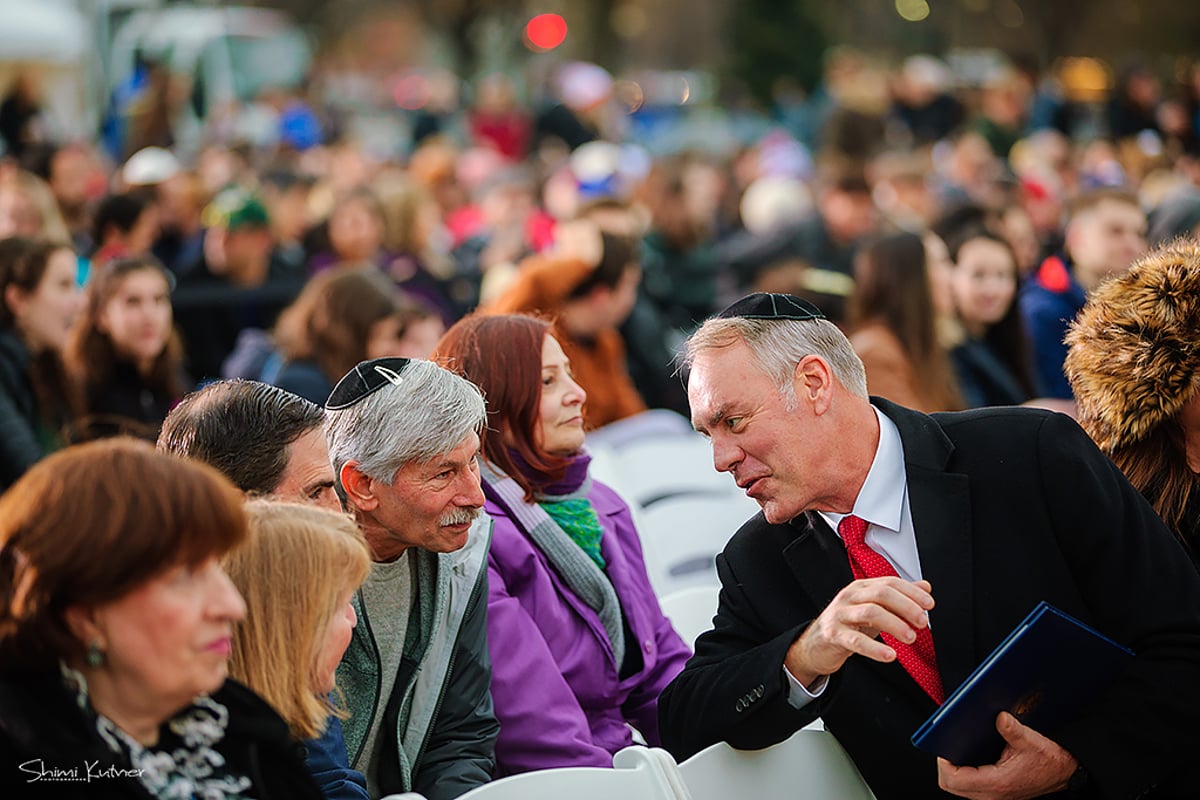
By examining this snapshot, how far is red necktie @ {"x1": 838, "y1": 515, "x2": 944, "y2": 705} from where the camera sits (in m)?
2.89

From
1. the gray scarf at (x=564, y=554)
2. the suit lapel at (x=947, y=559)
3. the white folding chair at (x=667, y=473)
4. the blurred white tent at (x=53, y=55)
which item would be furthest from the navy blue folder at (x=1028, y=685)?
the blurred white tent at (x=53, y=55)

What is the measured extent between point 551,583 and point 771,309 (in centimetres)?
102

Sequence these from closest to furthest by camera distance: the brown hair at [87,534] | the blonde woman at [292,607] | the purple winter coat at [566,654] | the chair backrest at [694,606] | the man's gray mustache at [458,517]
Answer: the brown hair at [87,534] < the blonde woman at [292,607] < the man's gray mustache at [458,517] < the purple winter coat at [566,654] < the chair backrest at [694,606]

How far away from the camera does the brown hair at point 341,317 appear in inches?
233

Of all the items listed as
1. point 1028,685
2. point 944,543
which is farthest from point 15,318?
point 1028,685

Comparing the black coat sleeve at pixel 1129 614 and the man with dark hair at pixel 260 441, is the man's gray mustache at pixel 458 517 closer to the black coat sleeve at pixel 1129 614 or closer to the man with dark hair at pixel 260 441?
the man with dark hair at pixel 260 441

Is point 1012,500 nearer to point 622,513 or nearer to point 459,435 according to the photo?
point 459,435

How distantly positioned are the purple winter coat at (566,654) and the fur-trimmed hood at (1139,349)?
126 centimetres

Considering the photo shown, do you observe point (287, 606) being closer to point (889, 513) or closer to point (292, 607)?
point (292, 607)

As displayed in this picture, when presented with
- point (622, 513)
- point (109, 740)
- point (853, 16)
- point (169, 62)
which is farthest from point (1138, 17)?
point (109, 740)

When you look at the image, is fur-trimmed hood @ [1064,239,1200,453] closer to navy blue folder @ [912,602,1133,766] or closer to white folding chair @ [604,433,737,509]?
navy blue folder @ [912,602,1133,766]

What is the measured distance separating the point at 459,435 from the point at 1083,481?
128 cm

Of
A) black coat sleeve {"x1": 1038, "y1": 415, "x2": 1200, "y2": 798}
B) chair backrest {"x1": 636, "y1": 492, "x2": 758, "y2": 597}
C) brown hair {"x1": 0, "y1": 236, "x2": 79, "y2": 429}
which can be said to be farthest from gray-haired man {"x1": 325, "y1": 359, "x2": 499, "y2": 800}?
brown hair {"x1": 0, "y1": 236, "x2": 79, "y2": 429}

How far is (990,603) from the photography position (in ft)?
9.35
